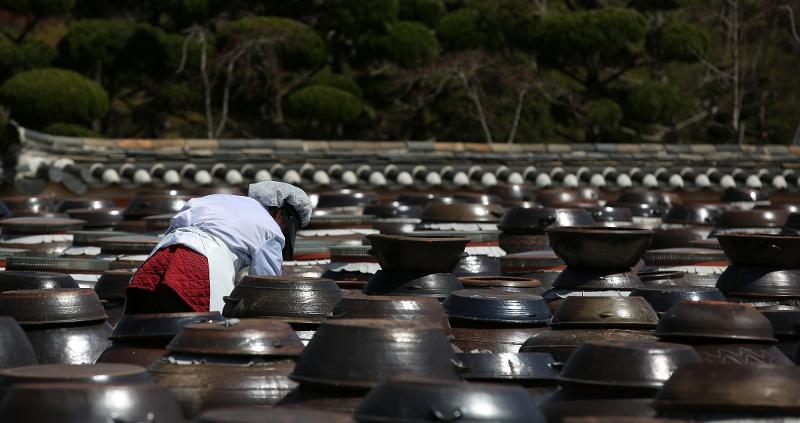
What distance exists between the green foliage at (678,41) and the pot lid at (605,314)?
27.7 m

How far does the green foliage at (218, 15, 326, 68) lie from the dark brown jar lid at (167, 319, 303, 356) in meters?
25.2

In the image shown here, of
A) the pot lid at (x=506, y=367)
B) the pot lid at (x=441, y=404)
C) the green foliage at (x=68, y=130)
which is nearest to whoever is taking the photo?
the pot lid at (x=441, y=404)

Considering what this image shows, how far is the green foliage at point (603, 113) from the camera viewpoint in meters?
32.4

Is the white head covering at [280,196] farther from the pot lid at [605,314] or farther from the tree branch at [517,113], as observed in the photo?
the tree branch at [517,113]

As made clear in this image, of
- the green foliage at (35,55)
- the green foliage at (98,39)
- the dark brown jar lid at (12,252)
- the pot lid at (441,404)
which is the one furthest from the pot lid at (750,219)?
the green foliage at (35,55)

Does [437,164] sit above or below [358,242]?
below

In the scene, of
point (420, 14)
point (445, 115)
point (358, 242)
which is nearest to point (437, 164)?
point (358, 242)

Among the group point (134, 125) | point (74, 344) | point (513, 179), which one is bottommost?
point (134, 125)

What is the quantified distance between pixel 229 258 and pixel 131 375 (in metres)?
2.18

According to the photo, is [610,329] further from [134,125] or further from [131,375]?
[134,125]

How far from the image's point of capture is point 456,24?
108ft

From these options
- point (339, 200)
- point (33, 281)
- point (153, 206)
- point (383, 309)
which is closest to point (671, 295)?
point (383, 309)

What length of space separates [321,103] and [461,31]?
15.0 ft

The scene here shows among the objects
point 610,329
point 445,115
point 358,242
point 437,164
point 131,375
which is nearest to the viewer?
point 131,375
